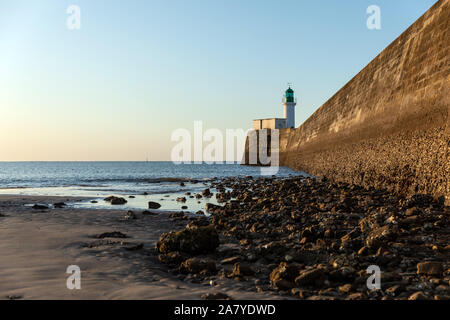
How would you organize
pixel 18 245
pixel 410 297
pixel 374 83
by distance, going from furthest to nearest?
1. pixel 374 83
2. pixel 18 245
3. pixel 410 297

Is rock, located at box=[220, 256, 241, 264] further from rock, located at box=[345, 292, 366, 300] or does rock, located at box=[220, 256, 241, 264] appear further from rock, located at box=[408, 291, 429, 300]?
rock, located at box=[408, 291, 429, 300]

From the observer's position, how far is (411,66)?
1080 cm

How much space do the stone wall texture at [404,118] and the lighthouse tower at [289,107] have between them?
43697mm

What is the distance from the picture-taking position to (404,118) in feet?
33.9

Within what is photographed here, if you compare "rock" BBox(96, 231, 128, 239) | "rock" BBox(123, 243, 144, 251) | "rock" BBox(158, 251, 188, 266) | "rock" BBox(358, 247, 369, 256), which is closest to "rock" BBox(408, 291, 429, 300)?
"rock" BBox(358, 247, 369, 256)

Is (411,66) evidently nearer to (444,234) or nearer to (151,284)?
(444,234)

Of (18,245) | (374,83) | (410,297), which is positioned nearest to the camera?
(410,297)

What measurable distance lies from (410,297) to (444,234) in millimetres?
2727

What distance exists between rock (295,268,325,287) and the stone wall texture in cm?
492

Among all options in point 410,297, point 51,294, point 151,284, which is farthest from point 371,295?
point 51,294

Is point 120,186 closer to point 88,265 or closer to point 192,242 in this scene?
point 192,242

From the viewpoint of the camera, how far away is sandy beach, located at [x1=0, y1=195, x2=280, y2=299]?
11.7ft

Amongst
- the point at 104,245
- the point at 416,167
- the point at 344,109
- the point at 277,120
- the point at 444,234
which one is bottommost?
the point at 104,245

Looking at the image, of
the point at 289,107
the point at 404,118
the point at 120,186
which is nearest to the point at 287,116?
the point at 289,107
